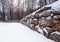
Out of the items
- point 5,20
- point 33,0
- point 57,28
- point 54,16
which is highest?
point 33,0

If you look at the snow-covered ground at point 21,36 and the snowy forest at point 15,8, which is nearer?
the snow-covered ground at point 21,36

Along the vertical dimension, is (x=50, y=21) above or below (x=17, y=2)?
below

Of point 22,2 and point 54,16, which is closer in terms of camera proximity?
point 54,16

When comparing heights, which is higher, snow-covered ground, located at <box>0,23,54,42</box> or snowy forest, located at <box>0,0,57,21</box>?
snowy forest, located at <box>0,0,57,21</box>

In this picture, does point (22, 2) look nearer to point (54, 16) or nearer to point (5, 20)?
point (5, 20)

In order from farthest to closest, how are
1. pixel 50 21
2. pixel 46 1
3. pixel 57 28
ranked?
1. pixel 46 1
2. pixel 50 21
3. pixel 57 28

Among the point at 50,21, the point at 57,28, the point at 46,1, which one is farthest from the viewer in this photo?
the point at 46,1

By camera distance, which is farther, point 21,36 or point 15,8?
point 15,8

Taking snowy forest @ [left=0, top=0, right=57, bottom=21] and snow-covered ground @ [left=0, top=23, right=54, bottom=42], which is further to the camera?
snowy forest @ [left=0, top=0, right=57, bottom=21]

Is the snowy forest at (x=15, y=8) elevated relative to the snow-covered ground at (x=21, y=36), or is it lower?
elevated

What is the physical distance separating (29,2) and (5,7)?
1060 millimetres

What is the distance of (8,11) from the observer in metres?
5.36

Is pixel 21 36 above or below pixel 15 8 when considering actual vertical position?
below

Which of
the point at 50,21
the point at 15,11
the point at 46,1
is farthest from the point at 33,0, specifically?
the point at 50,21
